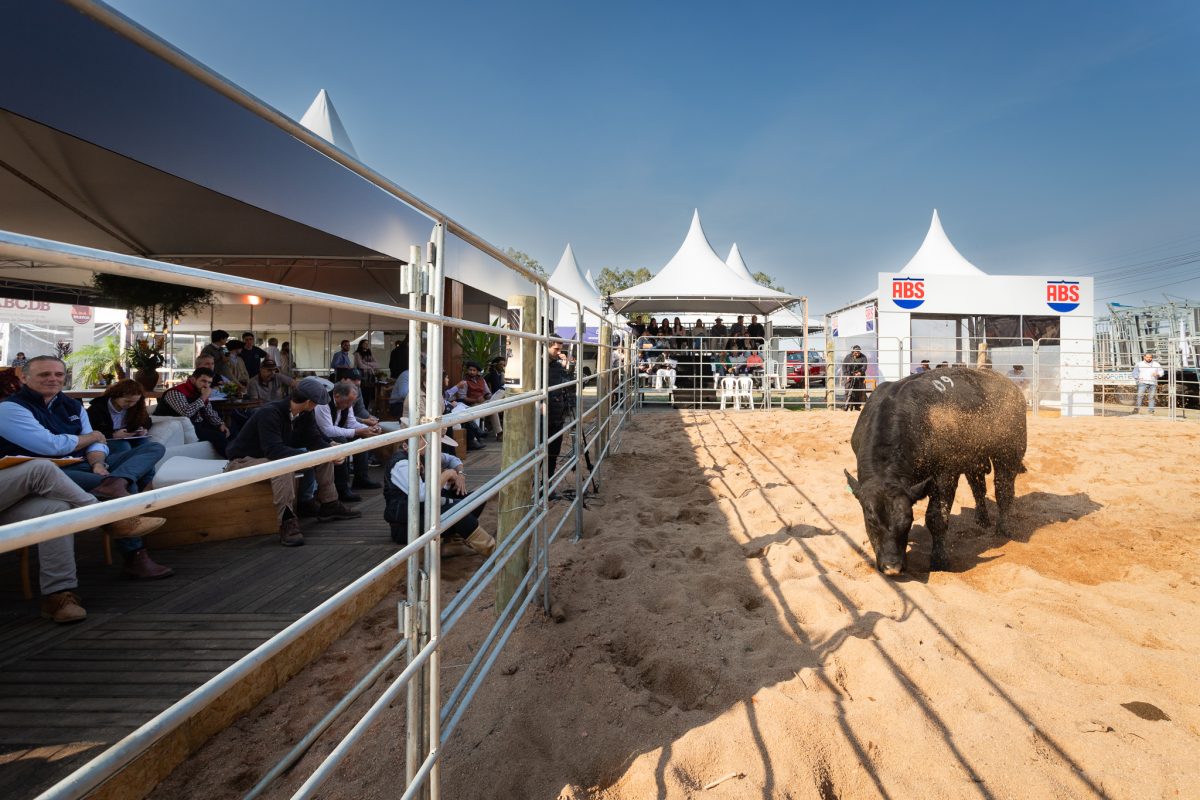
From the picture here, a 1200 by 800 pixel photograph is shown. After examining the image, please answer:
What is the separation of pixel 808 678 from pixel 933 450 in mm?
2454

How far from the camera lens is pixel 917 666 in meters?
2.34

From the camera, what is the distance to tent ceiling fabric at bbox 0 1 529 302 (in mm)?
3754

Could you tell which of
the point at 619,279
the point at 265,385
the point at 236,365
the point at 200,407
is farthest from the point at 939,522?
the point at 619,279

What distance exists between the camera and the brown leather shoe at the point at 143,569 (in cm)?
309

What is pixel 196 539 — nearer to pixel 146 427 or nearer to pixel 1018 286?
pixel 146 427

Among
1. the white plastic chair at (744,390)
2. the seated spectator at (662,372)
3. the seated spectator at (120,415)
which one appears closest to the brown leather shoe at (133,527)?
the seated spectator at (120,415)

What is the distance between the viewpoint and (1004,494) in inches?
179

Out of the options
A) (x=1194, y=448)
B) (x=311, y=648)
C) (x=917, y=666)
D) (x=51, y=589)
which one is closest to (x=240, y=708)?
(x=311, y=648)

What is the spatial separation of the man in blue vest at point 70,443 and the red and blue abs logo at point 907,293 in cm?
1407

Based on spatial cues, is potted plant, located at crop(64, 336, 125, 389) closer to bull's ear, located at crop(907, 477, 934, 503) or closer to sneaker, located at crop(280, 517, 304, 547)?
sneaker, located at crop(280, 517, 304, 547)

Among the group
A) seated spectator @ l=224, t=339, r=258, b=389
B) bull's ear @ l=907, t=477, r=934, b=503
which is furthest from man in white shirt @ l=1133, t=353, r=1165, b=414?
seated spectator @ l=224, t=339, r=258, b=389

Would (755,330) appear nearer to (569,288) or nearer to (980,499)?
(569,288)

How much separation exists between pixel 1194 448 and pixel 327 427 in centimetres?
1006

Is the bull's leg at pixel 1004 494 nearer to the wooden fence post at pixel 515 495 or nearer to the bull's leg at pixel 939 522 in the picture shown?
the bull's leg at pixel 939 522
